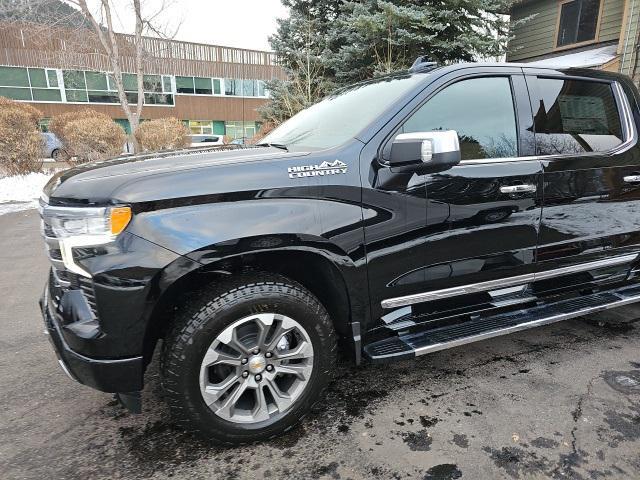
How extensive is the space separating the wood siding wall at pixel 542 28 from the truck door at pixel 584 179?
9954 mm

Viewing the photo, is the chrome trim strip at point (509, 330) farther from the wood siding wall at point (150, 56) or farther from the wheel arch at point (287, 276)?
the wood siding wall at point (150, 56)

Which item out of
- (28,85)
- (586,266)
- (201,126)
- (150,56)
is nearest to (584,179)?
(586,266)

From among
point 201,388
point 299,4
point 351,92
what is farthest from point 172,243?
point 299,4

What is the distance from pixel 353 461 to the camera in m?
2.13

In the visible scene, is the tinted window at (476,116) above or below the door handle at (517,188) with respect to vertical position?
above

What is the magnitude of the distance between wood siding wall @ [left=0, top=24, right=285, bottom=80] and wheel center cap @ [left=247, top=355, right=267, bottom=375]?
20691 mm

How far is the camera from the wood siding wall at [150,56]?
21.6 m

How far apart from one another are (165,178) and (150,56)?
22677mm

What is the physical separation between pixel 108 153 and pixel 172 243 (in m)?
12.3

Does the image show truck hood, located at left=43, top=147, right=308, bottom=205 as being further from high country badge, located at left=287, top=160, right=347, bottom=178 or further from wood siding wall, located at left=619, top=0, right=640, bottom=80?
wood siding wall, located at left=619, top=0, right=640, bottom=80

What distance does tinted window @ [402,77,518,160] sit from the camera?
2.56m

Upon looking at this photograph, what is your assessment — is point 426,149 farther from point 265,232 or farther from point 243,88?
point 243,88

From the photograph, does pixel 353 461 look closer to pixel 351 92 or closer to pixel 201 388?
pixel 201 388

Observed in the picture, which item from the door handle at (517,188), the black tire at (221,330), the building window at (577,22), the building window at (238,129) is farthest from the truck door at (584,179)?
the building window at (238,129)
